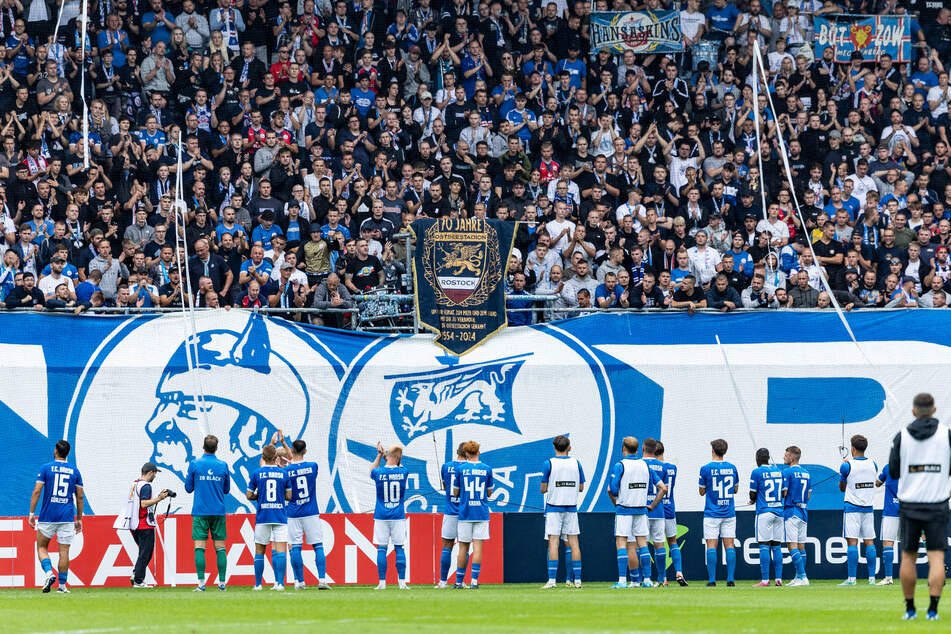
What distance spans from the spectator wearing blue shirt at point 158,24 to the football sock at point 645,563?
12786 mm

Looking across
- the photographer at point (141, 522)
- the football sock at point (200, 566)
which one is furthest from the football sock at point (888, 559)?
the photographer at point (141, 522)

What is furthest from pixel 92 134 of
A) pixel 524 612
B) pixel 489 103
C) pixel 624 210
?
pixel 524 612

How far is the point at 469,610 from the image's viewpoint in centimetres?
1502

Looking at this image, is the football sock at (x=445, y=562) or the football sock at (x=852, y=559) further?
the football sock at (x=852, y=559)

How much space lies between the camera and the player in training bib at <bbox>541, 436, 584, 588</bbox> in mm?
19781

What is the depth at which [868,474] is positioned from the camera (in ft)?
68.1

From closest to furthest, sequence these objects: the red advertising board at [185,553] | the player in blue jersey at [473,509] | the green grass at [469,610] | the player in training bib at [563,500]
A: the green grass at [469,610], the player in blue jersey at [473,509], the player in training bib at [563,500], the red advertising board at [185,553]

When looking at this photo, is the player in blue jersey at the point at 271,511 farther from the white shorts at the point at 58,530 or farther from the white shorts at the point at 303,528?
the white shorts at the point at 58,530

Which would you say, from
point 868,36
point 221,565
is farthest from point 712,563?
point 868,36

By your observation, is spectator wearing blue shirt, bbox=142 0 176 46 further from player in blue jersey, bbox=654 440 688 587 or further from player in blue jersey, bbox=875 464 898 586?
player in blue jersey, bbox=875 464 898 586

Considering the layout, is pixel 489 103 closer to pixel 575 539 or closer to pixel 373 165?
pixel 373 165

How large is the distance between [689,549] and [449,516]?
13.1ft

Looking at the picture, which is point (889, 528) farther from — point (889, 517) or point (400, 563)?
point (400, 563)

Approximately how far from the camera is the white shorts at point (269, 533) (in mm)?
19188
